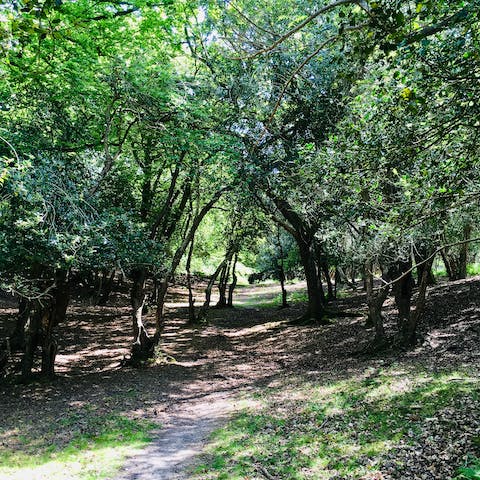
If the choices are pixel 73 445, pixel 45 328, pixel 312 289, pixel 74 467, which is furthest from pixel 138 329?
pixel 312 289

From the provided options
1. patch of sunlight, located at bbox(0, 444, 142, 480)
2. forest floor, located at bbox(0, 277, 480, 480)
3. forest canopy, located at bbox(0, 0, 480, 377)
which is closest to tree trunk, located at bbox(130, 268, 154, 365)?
forest canopy, located at bbox(0, 0, 480, 377)

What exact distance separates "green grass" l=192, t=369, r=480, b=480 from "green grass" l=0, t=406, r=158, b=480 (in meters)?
1.69

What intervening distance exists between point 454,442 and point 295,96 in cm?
944

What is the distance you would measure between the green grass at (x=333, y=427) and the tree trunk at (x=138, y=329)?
552cm

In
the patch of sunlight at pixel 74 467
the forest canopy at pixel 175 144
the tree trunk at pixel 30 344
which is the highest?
the forest canopy at pixel 175 144

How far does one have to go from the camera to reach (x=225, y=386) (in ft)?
41.0

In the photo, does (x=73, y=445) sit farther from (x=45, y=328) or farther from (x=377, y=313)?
(x=377, y=313)

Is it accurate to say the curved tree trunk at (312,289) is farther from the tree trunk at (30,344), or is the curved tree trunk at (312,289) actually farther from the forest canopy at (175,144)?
the tree trunk at (30,344)

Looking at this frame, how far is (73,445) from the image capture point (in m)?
8.02

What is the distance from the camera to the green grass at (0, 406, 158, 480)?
22.7ft

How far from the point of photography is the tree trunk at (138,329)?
14.1 m

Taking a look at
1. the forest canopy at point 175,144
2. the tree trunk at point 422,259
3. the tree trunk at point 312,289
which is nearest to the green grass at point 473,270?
the tree trunk at point 422,259

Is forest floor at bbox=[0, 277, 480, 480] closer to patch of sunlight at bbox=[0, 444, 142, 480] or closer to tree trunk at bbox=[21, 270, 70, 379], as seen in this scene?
patch of sunlight at bbox=[0, 444, 142, 480]

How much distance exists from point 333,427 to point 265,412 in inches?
78.2
